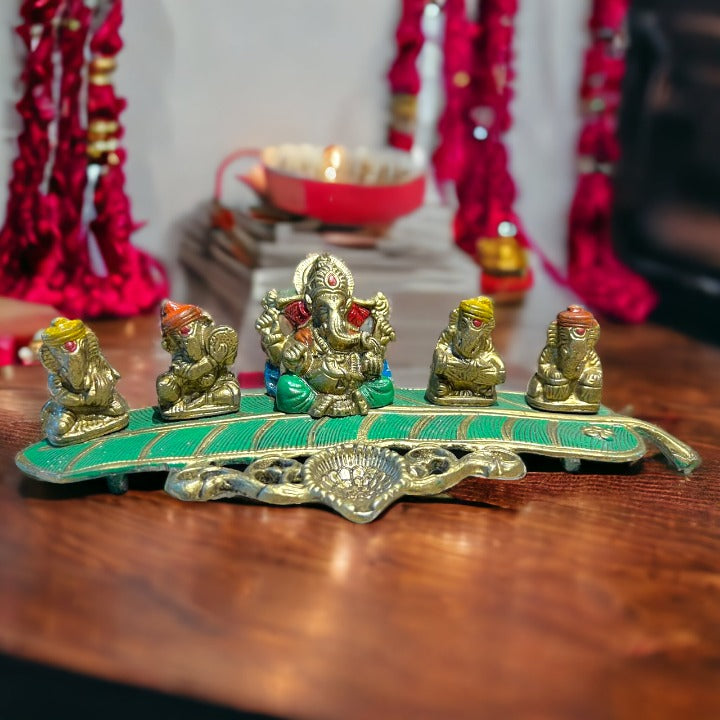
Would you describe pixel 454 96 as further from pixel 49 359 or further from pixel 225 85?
pixel 49 359

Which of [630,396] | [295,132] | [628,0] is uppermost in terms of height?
[628,0]

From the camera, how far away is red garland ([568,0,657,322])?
88.2 inches

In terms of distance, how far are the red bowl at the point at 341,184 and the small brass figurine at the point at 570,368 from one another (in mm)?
591

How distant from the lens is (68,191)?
181 centimetres

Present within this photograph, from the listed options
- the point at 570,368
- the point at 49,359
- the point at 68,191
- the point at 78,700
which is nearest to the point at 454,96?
the point at 68,191

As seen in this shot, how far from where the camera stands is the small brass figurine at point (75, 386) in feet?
3.55

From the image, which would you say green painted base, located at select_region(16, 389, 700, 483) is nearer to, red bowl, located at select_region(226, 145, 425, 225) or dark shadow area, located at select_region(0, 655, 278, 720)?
dark shadow area, located at select_region(0, 655, 278, 720)

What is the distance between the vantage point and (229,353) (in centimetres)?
116

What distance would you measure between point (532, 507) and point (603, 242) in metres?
1.39

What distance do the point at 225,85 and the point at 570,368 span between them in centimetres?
109

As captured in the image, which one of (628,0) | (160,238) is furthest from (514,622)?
(628,0)

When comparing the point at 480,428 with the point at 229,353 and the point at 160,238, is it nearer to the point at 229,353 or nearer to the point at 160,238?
the point at 229,353

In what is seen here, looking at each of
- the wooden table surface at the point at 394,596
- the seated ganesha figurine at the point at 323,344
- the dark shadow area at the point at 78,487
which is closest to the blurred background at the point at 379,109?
the seated ganesha figurine at the point at 323,344

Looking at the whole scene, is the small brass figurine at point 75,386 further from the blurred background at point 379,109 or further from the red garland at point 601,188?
the red garland at point 601,188
